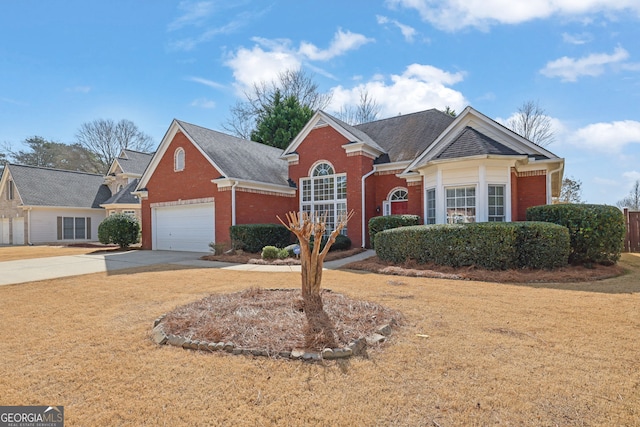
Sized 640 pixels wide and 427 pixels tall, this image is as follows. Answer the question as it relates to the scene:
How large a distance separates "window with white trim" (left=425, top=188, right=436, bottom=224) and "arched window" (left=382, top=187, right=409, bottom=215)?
256 cm

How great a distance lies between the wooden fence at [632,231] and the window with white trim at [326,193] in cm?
1323

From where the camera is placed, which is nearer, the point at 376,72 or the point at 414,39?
the point at 414,39

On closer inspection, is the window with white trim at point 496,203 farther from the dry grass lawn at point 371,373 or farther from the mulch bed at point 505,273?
the dry grass lawn at point 371,373

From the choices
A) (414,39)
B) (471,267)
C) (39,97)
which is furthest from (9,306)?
(39,97)

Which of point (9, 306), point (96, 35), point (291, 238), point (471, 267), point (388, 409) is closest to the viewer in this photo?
point (388, 409)

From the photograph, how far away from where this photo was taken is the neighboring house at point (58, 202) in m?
27.5

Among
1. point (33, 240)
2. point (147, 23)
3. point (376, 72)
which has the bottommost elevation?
point (33, 240)

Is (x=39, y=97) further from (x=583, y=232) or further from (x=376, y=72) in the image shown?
(x=583, y=232)

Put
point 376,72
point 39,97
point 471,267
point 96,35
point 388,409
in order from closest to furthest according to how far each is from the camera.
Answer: point 388,409 < point 471,267 < point 96,35 < point 39,97 < point 376,72

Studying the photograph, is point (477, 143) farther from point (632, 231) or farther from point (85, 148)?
point (85, 148)

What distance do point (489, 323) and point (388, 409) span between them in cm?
299

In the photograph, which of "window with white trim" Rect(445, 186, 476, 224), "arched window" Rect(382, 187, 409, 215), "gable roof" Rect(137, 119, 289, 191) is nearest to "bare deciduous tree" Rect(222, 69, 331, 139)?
"gable roof" Rect(137, 119, 289, 191)

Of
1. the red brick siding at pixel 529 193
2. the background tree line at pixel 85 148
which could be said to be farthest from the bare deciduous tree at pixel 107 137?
the red brick siding at pixel 529 193

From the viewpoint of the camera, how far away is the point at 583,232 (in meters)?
10.3
